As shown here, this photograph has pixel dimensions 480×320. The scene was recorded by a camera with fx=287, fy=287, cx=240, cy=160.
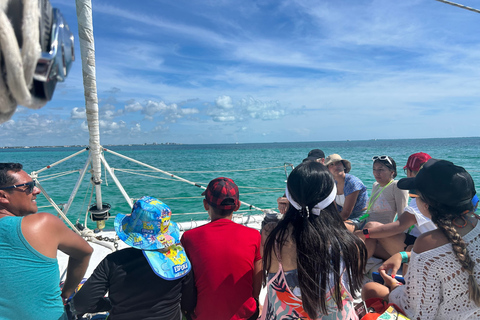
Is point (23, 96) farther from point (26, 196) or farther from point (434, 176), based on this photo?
point (434, 176)

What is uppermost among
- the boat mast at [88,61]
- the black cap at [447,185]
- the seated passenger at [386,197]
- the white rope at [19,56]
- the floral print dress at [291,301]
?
the boat mast at [88,61]

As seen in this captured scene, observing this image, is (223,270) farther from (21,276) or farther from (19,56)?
(19,56)

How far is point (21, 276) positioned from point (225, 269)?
0.95 metres

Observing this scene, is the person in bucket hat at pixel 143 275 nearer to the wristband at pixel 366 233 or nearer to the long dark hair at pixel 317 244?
the long dark hair at pixel 317 244

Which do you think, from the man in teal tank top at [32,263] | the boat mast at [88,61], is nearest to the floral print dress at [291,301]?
the man in teal tank top at [32,263]

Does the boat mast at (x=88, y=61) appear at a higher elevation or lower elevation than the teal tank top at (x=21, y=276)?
higher

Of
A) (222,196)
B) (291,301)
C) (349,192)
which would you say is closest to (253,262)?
(291,301)

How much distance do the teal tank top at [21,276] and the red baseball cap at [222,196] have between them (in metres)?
0.86

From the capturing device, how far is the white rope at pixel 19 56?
40cm

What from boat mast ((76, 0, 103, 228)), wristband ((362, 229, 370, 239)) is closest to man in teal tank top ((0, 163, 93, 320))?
boat mast ((76, 0, 103, 228))

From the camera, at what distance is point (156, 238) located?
4.80ft

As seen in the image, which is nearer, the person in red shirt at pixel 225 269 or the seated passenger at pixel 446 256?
the seated passenger at pixel 446 256

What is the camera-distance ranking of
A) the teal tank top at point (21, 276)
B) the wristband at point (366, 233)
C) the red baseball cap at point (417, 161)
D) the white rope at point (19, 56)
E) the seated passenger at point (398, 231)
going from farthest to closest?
the red baseball cap at point (417, 161)
the wristband at point (366, 233)
the seated passenger at point (398, 231)
the teal tank top at point (21, 276)
the white rope at point (19, 56)

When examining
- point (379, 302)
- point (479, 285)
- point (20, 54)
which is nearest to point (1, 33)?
point (20, 54)
